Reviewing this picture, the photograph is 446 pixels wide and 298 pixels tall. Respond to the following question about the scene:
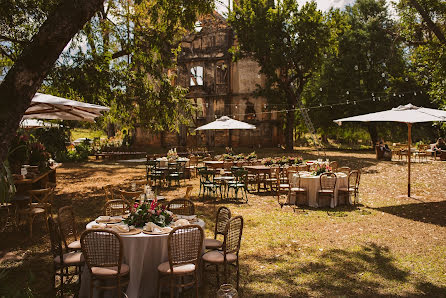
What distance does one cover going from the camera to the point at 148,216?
5031 mm

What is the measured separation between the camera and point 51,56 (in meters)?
3.12

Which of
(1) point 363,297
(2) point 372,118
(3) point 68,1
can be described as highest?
(3) point 68,1

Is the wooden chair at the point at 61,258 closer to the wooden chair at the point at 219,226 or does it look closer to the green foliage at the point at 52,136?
the wooden chair at the point at 219,226

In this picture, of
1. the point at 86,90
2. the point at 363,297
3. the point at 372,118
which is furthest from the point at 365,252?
the point at 86,90

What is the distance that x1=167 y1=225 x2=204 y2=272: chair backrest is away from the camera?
4.34 meters

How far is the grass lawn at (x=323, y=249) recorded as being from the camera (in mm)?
5082

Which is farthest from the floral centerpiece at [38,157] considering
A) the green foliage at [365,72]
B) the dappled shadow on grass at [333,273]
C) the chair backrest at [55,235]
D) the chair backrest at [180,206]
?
the green foliage at [365,72]

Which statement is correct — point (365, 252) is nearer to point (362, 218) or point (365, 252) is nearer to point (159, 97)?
point (362, 218)

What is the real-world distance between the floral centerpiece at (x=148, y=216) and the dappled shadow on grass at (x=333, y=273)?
1461mm

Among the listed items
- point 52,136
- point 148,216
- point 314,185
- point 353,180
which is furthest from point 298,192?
point 52,136

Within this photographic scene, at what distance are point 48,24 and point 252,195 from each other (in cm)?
997

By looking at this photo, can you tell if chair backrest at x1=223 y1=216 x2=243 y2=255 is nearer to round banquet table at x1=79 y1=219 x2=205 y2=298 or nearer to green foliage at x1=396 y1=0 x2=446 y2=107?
round banquet table at x1=79 y1=219 x2=205 y2=298

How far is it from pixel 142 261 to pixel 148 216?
688 millimetres

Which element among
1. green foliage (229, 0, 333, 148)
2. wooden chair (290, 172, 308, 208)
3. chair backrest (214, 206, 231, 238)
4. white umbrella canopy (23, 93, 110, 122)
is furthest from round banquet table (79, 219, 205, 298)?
green foliage (229, 0, 333, 148)
